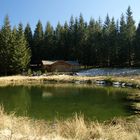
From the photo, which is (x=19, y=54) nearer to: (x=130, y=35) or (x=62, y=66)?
(x=62, y=66)

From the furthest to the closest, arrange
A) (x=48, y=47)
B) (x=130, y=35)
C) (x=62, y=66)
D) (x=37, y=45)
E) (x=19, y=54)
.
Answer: (x=37, y=45) → (x=48, y=47) → (x=62, y=66) → (x=130, y=35) → (x=19, y=54)

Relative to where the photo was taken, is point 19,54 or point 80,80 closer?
point 80,80

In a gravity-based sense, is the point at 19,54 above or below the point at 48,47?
below

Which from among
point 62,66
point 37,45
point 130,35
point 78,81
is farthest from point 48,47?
point 78,81

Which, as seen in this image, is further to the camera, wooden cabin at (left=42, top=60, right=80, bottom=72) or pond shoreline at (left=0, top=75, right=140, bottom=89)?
wooden cabin at (left=42, top=60, right=80, bottom=72)

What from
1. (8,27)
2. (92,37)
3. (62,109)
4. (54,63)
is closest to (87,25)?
(92,37)

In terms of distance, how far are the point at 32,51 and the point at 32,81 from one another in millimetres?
29013

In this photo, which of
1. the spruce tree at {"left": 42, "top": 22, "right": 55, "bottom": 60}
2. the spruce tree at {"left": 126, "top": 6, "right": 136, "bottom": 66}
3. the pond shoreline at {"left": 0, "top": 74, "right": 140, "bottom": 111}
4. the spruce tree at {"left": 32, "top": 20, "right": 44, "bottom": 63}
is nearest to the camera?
the pond shoreline at {"left": 0, "top": 74, "right": 140, "bottom": 111}

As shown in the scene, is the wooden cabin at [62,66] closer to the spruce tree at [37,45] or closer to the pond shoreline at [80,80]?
the spruce tree at [37,45]

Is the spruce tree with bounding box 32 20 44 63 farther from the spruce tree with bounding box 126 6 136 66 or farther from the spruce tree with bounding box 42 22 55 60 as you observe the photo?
the spruce tree with bounding box 126 6 136 66

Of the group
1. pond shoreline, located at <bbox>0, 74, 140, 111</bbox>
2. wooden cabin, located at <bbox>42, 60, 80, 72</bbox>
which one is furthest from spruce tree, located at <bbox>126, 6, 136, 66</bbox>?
pond shoreline, located at <bbox>0, 74, 140, 111</bbox>

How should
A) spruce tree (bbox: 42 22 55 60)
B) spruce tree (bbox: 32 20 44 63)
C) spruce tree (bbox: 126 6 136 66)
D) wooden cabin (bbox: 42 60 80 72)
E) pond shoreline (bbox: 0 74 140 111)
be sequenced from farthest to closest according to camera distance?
spruce tree (bbox: 32 20 44 63) < spruce tree (bbox: 42 22 55 60) < wooden cabin (bbox: 42 60 80 72) < spruce tree (bbox: 126 6 136 66) < pond shoreline (bbox: 0 74 140 111)

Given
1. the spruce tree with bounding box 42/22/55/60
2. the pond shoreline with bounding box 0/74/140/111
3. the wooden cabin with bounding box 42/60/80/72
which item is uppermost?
the spruce tree with bounding box 42/22/55/60

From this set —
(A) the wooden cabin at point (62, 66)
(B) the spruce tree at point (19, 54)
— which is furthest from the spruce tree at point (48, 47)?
(B) the spruce tree at point (19, 54)
